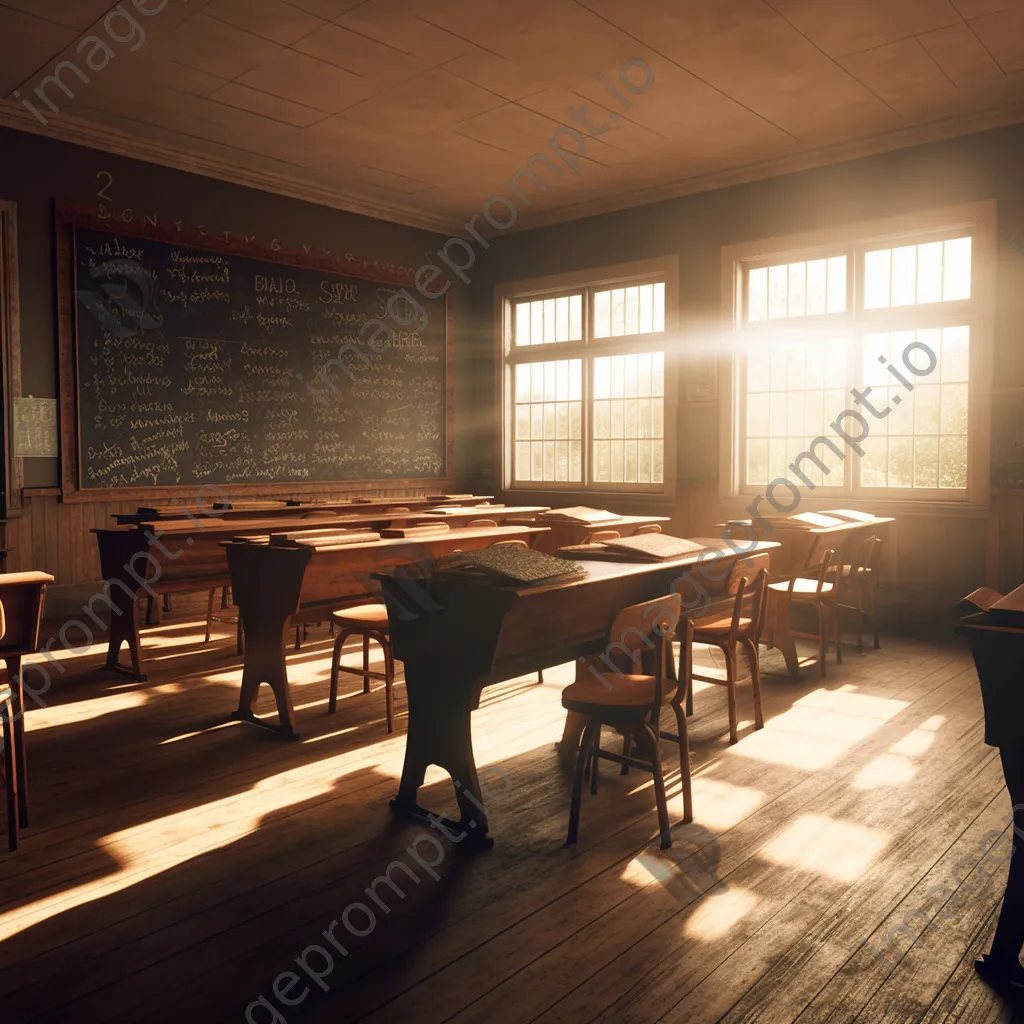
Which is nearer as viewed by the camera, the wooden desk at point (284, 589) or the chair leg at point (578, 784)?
the chair leg at point (578, 784)

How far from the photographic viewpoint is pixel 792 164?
686cm

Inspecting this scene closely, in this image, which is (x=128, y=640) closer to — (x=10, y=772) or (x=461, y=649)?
(x=10, y=772)

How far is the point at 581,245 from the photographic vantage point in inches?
329

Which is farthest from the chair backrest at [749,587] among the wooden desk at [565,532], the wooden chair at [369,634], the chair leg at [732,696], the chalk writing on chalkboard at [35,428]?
the chalk writing on chalkboard at [35,428]

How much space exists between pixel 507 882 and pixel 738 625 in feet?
5.75

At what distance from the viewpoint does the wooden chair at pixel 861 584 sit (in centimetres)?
566

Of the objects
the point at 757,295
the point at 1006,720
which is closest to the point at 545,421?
the point at 757,295

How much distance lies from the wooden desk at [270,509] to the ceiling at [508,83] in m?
2.71

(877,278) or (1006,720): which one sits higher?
(877,278)

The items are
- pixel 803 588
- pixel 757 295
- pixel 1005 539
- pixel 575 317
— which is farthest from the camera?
pixel 575 317

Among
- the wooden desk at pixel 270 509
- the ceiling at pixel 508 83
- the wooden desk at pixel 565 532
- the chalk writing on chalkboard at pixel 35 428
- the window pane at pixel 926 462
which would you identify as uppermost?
the ceiling at pixel 508 83

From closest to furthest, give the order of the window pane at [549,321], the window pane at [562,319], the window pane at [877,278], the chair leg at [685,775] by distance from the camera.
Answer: the chair leg at [685,775] → the window pane at [877,278] → the window pane at [562,319] → the window pane at [549,321]

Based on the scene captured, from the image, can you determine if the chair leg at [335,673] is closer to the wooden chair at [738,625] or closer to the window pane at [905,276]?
the wooden chair at [738,625]

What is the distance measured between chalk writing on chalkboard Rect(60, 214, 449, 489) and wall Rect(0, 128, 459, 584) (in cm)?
19
